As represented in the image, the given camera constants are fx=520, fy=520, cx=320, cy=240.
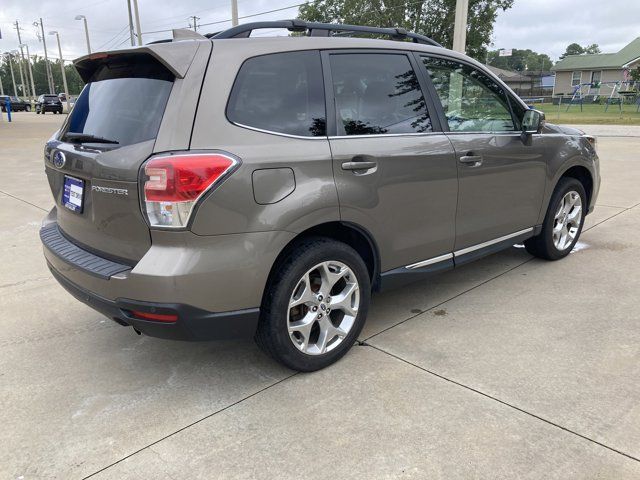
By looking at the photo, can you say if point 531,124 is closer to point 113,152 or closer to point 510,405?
point 510,405

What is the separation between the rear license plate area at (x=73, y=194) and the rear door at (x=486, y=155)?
7.49 ft

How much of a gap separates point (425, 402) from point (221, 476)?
108 centimetres

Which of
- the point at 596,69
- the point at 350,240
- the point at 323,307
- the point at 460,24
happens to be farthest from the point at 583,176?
the point at 596,69

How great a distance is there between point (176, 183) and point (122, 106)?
703 mm

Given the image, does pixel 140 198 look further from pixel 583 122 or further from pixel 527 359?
pixel 583 122

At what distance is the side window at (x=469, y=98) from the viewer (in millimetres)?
3561

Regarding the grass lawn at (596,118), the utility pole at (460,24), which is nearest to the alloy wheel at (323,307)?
the utility pole at (460,24)

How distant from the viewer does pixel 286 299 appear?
106 inches

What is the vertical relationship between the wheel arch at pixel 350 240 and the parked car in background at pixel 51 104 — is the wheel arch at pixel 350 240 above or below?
below

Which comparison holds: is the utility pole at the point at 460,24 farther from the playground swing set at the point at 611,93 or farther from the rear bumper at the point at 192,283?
the playground swing set at the point at 611,93

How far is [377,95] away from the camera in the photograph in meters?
3.18

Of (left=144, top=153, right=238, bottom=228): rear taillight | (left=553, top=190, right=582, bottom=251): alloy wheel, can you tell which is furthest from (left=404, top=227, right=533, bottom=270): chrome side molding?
(left=144, top=153, right=238, bottom=228): rear taillight

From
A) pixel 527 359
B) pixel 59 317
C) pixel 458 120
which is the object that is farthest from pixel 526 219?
pixel 59 317

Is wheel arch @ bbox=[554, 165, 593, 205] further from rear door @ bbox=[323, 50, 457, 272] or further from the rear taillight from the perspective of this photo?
the rear taillight
